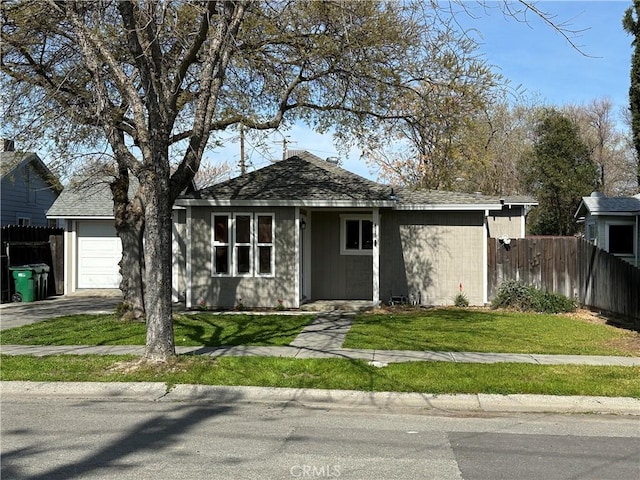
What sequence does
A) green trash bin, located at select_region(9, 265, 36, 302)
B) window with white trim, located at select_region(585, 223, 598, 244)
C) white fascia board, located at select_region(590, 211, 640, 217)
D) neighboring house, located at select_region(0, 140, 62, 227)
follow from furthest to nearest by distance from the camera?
neighboring house, located at select_region(0, 140, 62, 227)
window with white trim, located at select_region(585, 223, 598, 244)
white fascia board, located at select_region(590, 211, 640, 217)
green trash bin, located at select_region(9, 265, 36, 302)

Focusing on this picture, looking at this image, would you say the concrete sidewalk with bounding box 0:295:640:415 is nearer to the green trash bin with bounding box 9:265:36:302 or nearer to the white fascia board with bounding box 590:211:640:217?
the green trash bin with bounding box 9:265:36:302

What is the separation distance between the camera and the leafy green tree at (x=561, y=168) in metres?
33.7

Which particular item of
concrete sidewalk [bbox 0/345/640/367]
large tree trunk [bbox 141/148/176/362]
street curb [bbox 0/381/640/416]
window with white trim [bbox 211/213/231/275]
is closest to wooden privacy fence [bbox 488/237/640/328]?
concrete sidewalk [bbox 0/345/640/367]

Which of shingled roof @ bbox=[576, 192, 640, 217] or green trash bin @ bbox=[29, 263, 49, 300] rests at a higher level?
shingled roof @ bbox=[576, 192, 640, 217]

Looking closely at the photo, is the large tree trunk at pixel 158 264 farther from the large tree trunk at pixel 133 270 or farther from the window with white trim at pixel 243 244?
the window with white trim at pixel 243 244

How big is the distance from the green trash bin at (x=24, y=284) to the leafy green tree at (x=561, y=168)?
27077mm

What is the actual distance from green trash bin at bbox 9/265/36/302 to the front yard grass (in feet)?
31.4

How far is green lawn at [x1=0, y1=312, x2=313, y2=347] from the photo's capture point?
1120 centimetres

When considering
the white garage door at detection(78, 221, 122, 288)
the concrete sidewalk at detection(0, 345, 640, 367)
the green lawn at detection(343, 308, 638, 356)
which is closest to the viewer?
the concrete sidewalk at detection(0, 345, 640, 367)

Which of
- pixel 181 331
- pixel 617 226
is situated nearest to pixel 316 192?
pixel 181 331

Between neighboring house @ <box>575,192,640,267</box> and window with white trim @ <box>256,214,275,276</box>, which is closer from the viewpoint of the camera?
window with white trim @ <box>256,214,275,276</box>

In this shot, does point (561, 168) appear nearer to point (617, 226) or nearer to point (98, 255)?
point (617, 226)

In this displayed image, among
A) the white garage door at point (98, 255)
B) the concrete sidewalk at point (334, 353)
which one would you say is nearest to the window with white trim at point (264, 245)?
the concrete sidewalk at point (334, 353)

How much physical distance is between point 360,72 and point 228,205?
586 cm
